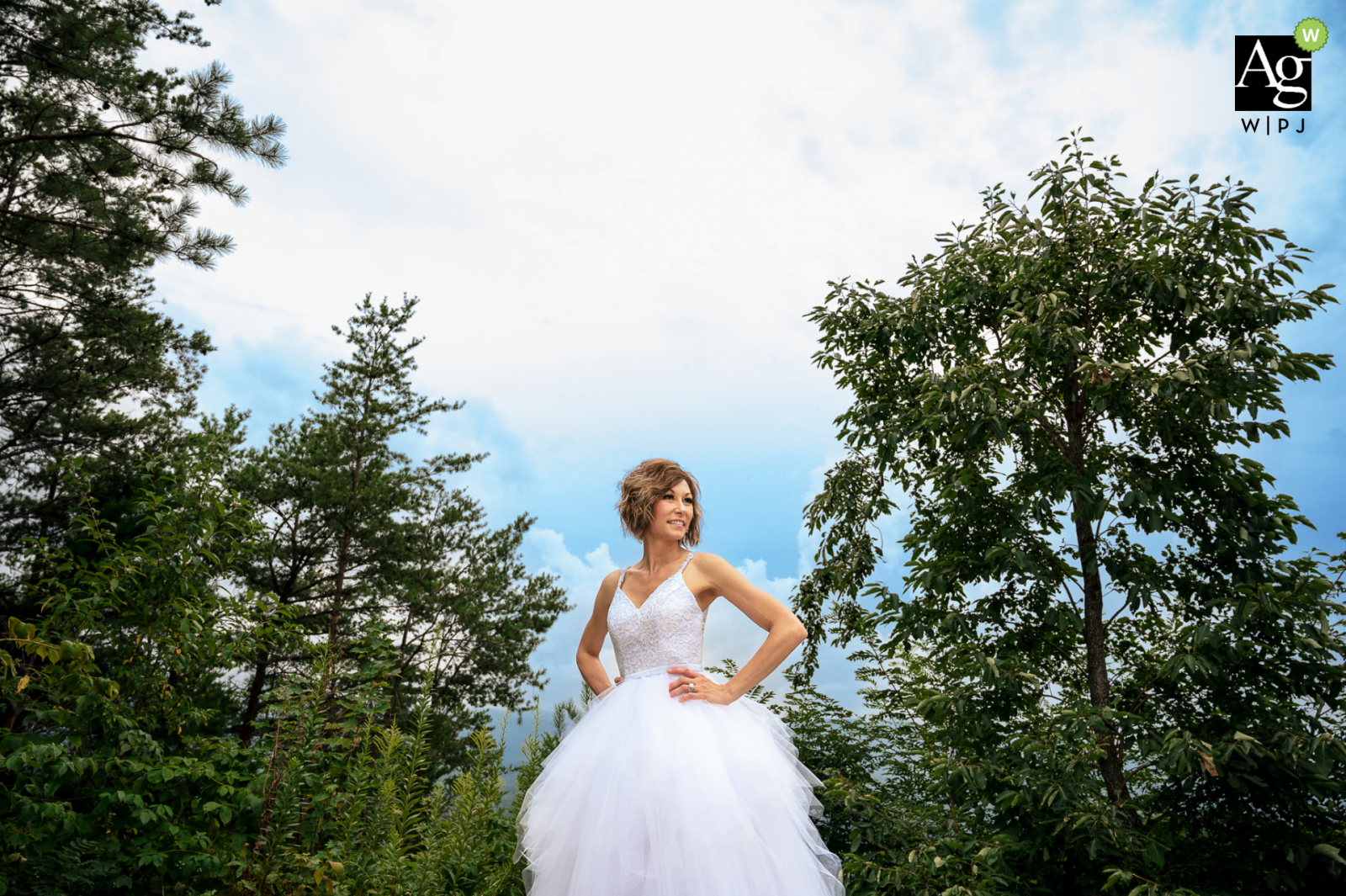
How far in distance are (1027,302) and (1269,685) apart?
140 inches

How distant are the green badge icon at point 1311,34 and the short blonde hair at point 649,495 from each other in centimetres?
714

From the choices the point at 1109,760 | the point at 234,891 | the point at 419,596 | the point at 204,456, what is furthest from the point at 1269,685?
the point at 419,596

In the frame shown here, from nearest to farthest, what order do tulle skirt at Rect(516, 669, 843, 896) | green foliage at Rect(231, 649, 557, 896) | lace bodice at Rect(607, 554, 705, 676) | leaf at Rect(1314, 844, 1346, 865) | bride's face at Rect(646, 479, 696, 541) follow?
tulle skirt at Rect(516, 669, 843, 896), green foliage at Rect(231, 649, 557, 896), lace bodice at Rect(607, 554, 705, 676), bride's face at Rect(646, 479, 696, 541), leaf at Rect(1314, 844, 1346, 865)

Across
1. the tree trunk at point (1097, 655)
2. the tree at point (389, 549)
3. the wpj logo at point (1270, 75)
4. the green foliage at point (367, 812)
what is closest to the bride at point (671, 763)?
the green foliage at point (367, 812)

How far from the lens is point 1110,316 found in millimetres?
7996

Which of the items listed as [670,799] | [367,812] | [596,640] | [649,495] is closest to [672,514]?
[649,495]

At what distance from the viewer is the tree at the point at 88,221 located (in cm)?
916

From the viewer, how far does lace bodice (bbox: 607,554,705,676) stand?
3656 millimetres

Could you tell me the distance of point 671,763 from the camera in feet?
10.3

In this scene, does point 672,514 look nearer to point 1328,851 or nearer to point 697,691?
point 697,691

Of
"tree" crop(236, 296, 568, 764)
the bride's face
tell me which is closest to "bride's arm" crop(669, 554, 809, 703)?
the bride's face

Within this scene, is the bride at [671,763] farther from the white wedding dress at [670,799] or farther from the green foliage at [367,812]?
the green foliage at [367,812]

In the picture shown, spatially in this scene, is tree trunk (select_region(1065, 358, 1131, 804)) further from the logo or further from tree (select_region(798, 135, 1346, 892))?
the logo

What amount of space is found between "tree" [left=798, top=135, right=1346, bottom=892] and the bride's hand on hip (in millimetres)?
2934
